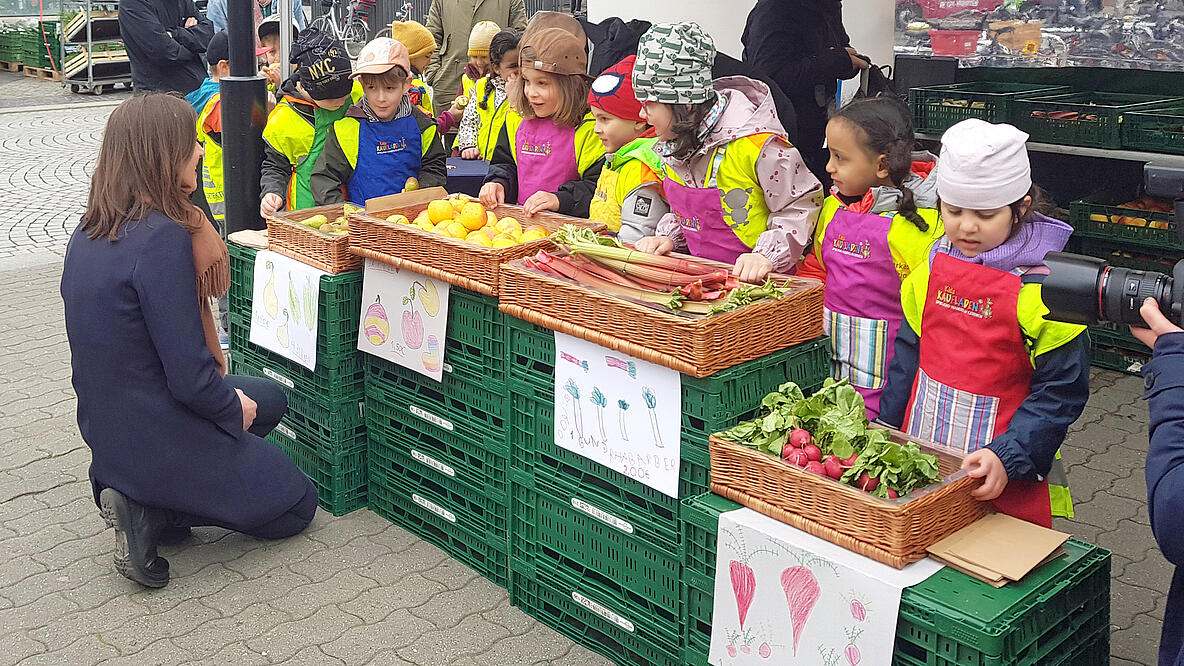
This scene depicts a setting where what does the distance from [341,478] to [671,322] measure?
203 centimetres

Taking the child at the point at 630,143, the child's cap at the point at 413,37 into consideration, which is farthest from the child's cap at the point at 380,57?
the child's cap at the point at 413,37

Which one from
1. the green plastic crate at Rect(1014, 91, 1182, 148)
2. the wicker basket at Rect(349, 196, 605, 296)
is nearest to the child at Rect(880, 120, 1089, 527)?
the wicker basket at Rect(349, 196, 605, 296)

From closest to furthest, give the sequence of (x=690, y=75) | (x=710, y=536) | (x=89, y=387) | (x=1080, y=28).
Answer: (x=710, y=536), (x=690, y=75), (x=89, y=387), (x=1080, y=28)

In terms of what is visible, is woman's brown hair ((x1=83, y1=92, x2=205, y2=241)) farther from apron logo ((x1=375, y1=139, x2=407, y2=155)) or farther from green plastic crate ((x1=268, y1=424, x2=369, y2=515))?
apron logo ((x1=375, y1=139, x2=407, y2=155))

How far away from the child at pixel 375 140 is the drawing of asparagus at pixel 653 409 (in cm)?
A: 232

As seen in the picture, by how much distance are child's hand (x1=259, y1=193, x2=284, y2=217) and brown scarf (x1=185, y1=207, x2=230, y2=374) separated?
38.4 inches

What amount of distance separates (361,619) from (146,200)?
1.52 meters

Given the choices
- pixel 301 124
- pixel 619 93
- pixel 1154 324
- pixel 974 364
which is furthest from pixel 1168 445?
pixel 301 124

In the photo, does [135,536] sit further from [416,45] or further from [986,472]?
[416,45]

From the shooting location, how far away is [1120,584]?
3.87 m

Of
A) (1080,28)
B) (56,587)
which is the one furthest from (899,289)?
(1080,28)

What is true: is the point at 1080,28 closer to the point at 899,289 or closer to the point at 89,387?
A: the point at 899,289

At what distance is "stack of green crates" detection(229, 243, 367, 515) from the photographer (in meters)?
4.39

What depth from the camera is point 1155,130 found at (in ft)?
18.9
